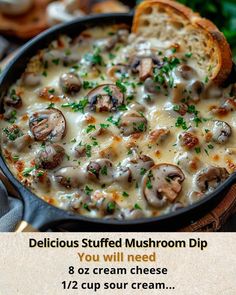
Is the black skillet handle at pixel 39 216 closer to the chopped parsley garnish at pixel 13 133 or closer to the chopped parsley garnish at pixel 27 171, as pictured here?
the chopped parsley garnish at pixel 27 171

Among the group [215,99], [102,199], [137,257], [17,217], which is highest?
[215,99]

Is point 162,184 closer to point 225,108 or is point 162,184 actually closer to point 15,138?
point 225,108

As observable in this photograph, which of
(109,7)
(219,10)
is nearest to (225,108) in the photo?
(219,10)

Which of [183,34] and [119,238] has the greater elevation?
[183,34]

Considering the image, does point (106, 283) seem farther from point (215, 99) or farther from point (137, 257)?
point (215, 99)

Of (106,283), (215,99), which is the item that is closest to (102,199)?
(106,283)

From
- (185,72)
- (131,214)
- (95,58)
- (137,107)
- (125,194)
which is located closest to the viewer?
(131,214)
